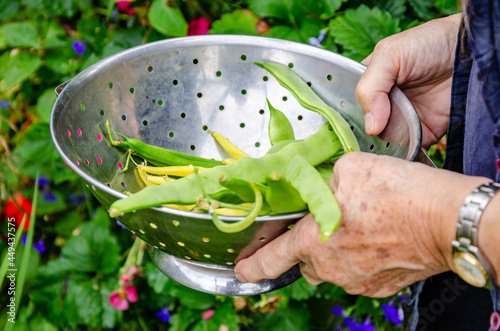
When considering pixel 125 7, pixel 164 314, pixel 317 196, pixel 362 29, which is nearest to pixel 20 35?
pixel 125 7

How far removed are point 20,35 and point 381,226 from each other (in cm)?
196

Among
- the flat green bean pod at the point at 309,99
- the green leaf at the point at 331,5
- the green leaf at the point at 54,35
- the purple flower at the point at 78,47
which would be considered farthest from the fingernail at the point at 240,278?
the green leaf at the point at 54,35

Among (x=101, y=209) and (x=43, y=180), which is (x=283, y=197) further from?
(x=43, y=180)

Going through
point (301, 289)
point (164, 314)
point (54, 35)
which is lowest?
point (164, 314)

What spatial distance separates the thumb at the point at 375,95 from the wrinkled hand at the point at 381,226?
257mm

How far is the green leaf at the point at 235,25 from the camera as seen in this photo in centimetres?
182

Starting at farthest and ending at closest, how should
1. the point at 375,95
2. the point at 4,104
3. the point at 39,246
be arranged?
the point at 4,104 → the point at 39,246 → the point at 375,95

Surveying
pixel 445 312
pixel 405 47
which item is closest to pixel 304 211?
pixel 405 47

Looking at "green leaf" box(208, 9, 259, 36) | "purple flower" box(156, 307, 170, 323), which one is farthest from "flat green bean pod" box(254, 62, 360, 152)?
"purple flower" box(156, 307, 170, 323)

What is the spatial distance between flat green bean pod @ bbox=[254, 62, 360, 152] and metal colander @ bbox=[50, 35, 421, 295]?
47 millimetres

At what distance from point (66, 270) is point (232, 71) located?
1124 mm

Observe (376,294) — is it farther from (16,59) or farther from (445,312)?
(16,59)

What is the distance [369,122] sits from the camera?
1.11 metres

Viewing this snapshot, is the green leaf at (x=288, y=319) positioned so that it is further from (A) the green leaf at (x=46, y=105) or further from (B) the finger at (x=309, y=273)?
(A) the green leaf at (x=46, y=105)
